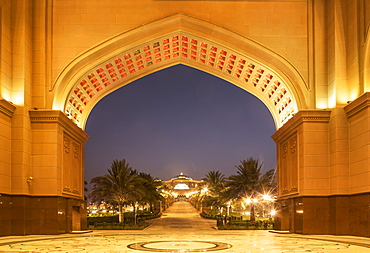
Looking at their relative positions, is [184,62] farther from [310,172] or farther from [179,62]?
[310,172]

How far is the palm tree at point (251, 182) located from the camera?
3681 centimetres

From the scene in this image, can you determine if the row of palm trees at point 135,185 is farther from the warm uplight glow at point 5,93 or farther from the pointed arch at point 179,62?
the warm uplight glow at point 5,93

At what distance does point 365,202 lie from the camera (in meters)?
20.1

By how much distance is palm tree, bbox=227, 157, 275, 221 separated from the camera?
36.8 meters

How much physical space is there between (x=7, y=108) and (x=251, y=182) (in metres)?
21.4

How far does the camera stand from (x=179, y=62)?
1145 inches

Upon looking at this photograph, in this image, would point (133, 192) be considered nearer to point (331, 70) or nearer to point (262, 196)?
point (262, 196)

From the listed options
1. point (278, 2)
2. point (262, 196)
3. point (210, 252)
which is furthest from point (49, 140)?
point (262, 196)

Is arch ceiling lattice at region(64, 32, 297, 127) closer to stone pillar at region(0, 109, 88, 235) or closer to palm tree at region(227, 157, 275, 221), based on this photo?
stone pillar at region(0, 109, 88, 235)

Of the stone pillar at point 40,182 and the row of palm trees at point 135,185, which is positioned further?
the row of palm trees at point 135,185

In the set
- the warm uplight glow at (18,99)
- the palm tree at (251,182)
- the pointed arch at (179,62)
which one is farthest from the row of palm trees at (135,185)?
the warm uplight glow at (18,99)

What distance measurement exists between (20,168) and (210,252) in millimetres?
11739

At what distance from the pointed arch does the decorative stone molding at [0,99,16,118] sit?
8.29 ft

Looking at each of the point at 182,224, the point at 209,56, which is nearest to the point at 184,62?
the point at 209,56
